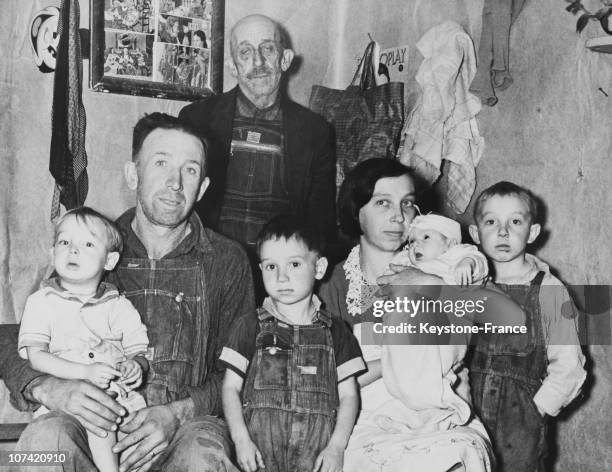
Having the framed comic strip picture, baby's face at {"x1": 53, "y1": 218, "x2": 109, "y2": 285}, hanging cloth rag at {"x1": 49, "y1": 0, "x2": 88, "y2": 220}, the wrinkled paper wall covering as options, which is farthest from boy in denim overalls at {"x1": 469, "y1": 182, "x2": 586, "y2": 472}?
hanging cloth rag at {"x1": 49, "y1": 0, "x2": 88, "y2": 220}

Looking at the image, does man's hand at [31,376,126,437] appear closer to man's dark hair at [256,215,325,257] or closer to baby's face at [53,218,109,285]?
baby's face at [53,218,109,285]

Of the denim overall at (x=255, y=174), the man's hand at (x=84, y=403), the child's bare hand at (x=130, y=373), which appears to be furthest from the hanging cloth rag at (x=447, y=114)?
the man's hand at (x=84, y=403)

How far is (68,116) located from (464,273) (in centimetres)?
161

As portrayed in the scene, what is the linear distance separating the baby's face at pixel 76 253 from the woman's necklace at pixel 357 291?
2.33 feet

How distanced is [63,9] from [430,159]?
4.68 ft

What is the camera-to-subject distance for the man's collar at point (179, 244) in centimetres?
204

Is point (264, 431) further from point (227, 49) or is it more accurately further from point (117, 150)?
point (227, 49)

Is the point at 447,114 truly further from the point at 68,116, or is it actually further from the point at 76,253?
the point at 76,253

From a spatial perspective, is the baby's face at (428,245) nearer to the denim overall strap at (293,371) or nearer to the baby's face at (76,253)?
the denim overall strap at (293,371)

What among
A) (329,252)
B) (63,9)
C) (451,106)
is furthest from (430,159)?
(63,9)

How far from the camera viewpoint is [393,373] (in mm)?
1973

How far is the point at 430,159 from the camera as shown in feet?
9.78

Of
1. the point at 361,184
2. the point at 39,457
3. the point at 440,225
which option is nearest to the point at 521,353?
the point at 440,225

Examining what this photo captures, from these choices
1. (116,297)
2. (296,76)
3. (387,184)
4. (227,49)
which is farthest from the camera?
(296,76)
